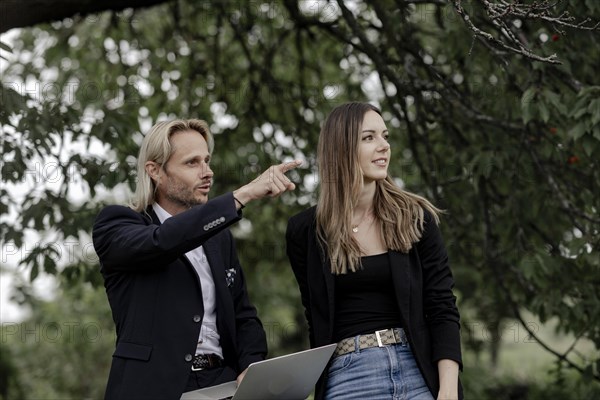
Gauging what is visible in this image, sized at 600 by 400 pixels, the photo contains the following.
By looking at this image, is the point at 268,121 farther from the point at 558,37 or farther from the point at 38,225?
the point at 558,37

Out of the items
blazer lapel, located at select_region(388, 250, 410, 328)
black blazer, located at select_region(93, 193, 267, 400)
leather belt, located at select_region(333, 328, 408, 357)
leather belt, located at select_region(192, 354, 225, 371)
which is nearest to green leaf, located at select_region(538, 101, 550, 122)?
blazer lapel, located at select_region(388, 250, 410, 328)

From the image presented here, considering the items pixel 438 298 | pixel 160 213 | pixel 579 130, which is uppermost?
pixel 579 130

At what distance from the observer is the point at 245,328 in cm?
332

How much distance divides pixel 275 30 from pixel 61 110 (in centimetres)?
258

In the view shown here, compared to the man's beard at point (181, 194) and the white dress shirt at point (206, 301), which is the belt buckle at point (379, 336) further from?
the man's beard at point (181, 194)

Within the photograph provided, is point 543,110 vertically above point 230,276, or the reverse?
point 543,110

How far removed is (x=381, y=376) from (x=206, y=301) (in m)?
0.67

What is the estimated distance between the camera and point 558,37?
483 cm

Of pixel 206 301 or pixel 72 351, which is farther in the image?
pixel 72 351

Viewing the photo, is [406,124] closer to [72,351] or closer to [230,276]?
[230,276]

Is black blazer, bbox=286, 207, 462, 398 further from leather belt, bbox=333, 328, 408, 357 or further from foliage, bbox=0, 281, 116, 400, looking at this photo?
foliage, bbox=0, 281, 116, 400

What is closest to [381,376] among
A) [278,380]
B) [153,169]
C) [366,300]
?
[366,300]

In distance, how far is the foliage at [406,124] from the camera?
4938mm

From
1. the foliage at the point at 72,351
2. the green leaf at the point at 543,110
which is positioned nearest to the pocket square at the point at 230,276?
the green leaf at the point at 543,110
